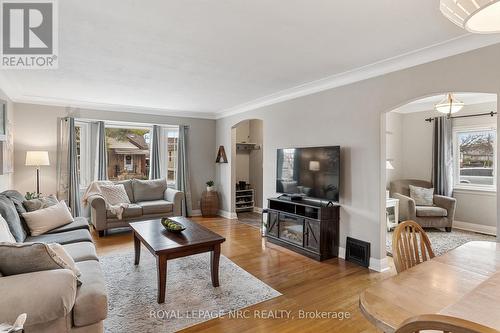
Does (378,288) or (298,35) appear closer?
(378,288)

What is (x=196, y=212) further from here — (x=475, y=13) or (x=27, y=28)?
(x=475, y=13)

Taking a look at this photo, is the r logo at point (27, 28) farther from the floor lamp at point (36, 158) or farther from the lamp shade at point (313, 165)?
the lamp shade at point (313, 165)

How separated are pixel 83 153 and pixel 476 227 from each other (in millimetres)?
7922

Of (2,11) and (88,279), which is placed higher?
(2,11)

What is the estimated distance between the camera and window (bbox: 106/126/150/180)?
6020 millimetres

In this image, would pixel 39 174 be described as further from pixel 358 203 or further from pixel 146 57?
pixel 358 203

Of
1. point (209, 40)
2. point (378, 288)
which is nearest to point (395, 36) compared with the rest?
point (209, 40)

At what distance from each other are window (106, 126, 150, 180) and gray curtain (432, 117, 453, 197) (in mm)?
6265

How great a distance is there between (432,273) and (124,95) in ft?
16.3

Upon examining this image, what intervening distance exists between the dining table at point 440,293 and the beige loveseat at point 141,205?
4602mm

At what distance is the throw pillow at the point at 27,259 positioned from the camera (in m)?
1.64

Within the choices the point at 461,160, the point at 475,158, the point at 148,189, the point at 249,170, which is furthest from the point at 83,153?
the point at 475,158

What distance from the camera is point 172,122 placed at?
21.0 ft

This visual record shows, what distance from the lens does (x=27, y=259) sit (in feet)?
5.46
